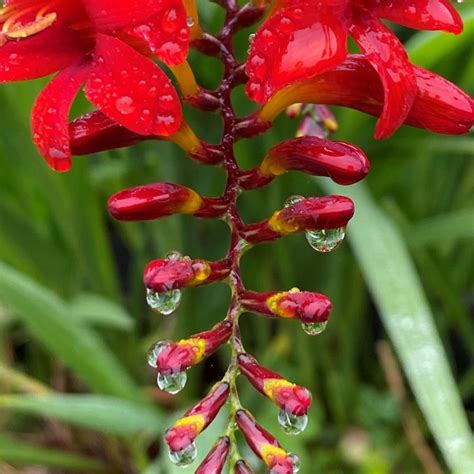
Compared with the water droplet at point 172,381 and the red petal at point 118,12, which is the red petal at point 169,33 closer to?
the red petal at point 118,12

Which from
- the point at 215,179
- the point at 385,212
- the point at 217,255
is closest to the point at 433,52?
the point at 385,212

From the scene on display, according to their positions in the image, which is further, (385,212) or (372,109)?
(385,212)

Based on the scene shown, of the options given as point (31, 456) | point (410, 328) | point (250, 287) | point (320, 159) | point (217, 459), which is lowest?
point (31, 456)

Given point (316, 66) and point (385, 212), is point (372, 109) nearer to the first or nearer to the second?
point (316, 66)

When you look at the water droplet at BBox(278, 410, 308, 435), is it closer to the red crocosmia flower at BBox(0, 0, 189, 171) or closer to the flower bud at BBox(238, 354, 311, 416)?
the flower bud at BBox(238, 354, 311, 416)

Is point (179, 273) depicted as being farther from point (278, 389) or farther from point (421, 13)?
point (421, 13)

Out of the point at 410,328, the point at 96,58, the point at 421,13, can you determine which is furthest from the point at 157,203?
the point at 410,328

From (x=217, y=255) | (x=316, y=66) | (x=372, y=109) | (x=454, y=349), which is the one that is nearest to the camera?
(x=316, y=66)
